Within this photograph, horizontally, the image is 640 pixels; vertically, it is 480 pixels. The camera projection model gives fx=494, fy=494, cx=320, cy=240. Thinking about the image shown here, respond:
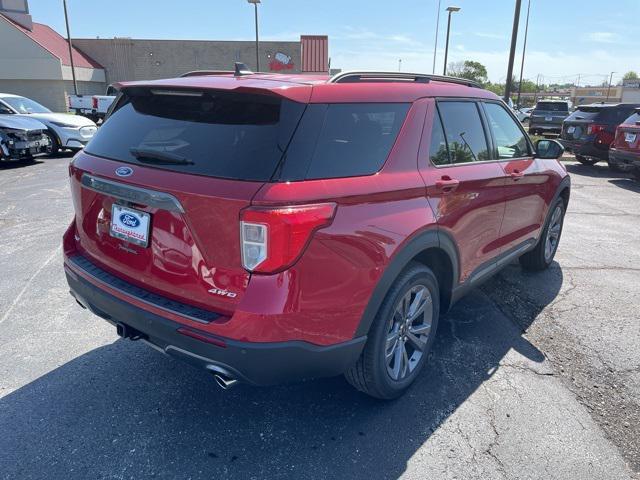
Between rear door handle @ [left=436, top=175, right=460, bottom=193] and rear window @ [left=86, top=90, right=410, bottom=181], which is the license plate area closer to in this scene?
rear window @ [left=86, top=90, right=410, bottom=181]

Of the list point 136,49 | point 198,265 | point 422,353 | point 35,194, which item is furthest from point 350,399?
point 136,49

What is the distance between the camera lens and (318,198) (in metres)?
2.18

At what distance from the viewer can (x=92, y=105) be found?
28.0 metres

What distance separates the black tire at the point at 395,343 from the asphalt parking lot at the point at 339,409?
15 centimetres

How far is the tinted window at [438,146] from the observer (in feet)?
9.78

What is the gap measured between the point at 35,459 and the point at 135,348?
1.13 m

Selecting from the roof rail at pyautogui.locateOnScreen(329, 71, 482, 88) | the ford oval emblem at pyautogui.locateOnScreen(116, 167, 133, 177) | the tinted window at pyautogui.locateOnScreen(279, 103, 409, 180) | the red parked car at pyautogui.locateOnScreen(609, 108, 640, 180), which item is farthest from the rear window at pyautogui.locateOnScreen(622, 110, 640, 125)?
the ford oval emblem at pyautogui.locateOnScreen(116, 167, 133, 177)

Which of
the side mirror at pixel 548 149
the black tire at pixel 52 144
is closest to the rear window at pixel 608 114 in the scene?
the side mirror at pixel 548 149

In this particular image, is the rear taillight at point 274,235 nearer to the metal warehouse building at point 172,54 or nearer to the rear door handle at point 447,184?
the rear door handle at point 447,184

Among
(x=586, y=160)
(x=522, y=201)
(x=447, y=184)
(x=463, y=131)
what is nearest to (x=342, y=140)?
(x=447, y=184)

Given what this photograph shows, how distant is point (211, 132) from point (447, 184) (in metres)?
1.43

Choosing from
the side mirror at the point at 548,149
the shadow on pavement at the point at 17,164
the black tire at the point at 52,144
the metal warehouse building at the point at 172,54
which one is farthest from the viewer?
the metal warehouse building at the point at 172,54

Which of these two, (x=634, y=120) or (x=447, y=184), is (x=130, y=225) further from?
(x=634, y=120)

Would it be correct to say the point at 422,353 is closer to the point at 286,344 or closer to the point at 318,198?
the point at 286,344
